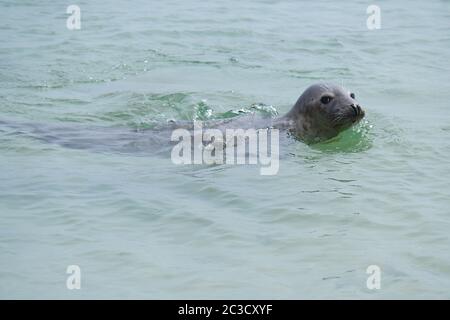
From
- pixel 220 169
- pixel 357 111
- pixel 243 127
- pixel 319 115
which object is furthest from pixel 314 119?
pixel 220 169

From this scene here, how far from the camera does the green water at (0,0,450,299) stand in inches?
215

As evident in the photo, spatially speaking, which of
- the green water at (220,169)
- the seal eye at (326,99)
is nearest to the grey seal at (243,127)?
the seal eye at (326,99)

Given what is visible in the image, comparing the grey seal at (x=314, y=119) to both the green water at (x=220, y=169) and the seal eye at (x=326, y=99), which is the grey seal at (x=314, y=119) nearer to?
the seal eye at (x=326, y=99)

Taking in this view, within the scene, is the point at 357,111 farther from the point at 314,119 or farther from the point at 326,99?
the point at 314,119

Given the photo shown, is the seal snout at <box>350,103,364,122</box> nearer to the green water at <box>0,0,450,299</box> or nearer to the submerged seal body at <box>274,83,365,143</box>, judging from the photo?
the submerged seal body at <box>274,83,365,143</box>

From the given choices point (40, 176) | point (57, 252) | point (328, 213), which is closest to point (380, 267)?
point (328, 213)

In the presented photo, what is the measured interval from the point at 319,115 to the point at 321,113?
0.13 ft

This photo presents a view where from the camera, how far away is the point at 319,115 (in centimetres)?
833

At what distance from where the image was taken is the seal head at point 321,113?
8.17 m

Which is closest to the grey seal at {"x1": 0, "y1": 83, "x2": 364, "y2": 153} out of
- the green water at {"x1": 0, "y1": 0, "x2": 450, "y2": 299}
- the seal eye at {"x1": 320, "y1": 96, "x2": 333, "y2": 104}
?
the seal eye at {"x1": 320, "y1": 96, "x2": 333, "y2": 104}

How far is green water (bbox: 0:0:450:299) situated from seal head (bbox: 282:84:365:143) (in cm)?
16

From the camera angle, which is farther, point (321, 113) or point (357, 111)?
point (321, 113)

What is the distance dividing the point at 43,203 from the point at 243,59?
17.4ft

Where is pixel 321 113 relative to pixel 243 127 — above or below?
above
